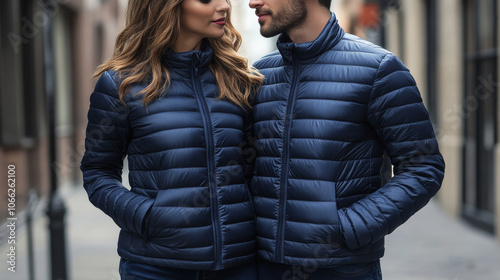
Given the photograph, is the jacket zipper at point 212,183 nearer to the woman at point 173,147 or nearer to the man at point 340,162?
the woman at point 173,147

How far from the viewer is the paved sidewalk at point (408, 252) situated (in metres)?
6.63

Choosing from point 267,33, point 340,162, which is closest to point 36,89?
point 267,33

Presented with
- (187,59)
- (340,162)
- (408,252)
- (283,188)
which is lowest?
(408,252)

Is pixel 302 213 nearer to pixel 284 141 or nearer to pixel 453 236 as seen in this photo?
pixel 284 141

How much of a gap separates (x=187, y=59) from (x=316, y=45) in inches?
22.0

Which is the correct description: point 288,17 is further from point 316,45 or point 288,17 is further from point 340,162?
point 340,162

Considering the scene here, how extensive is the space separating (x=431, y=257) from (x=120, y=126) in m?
5.48

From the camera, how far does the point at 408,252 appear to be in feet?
24.9

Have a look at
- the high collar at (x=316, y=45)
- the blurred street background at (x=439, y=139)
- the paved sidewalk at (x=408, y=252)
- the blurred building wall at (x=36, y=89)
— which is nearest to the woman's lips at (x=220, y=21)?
the high collar at (x=316, y=45)

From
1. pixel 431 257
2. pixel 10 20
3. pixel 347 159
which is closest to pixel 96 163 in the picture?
pixel 347 159

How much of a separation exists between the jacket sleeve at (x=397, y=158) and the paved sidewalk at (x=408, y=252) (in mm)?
4064

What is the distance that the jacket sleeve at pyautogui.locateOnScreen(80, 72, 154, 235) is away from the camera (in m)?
2.67

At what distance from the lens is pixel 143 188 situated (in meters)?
2.71

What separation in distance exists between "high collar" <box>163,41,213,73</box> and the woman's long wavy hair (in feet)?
0.12
